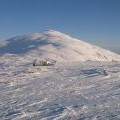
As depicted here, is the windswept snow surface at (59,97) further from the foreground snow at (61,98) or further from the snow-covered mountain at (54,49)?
the snow-covered mountain at (54,49)

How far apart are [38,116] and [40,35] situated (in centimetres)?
12339

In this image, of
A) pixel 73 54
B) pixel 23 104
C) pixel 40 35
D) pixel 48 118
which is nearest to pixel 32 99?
pixel 23 104

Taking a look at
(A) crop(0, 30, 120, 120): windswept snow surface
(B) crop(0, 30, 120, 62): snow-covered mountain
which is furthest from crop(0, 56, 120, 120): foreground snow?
(B) crop(0, 30, 120, 62): snow-covered mountain

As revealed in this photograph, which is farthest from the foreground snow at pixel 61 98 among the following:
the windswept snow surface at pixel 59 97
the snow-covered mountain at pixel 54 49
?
the snow-covered mountain at pixel 54 49

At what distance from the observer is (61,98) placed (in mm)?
20047

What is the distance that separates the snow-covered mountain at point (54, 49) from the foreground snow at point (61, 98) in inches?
2472

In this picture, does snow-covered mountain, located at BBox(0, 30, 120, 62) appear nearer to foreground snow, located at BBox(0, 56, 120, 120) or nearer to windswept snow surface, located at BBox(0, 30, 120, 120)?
windswept snow surface, located at BBox(0, 30, 120, 120)

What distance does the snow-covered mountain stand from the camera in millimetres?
97481

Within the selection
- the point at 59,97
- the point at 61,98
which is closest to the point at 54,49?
the point at 59,97

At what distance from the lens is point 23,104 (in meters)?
19.4

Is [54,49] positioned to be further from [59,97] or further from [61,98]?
[61,98]

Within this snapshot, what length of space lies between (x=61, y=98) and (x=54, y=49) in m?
86.4

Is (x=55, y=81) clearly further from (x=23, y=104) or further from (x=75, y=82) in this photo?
(x=23, y=104)

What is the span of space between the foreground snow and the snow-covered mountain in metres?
62.8
